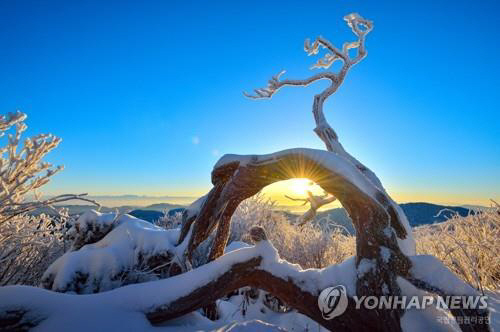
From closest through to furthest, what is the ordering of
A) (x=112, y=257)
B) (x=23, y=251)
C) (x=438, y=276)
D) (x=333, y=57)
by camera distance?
(x=438, y=276), (x=23, y=251), (x=112, y=257), (x=333, y=57)

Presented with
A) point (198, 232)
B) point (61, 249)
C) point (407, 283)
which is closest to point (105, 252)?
point (61, 249)

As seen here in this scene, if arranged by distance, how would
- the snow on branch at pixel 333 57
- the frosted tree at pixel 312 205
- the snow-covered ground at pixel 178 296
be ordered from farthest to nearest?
the frosted tree at pixel 312 205
the snow on branch at pixel 333 57
the snow-covered ground at pixel 178 296

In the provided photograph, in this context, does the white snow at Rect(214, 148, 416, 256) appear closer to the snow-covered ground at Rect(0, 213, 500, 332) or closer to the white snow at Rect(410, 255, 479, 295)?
the white snow at Rect(410, 255, 479, 295)

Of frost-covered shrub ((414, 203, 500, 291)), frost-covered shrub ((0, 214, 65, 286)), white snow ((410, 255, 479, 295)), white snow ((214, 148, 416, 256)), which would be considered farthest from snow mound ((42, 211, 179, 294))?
frost-covered shrub ((414, 203, 500, 291))

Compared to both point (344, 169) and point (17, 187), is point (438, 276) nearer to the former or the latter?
point (344, 169)

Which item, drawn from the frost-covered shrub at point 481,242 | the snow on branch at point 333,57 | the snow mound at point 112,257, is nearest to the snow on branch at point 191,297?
the snow mound at point 112,257

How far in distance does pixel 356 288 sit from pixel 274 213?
259 inches

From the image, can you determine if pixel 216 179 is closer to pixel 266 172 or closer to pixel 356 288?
pixel 266 172

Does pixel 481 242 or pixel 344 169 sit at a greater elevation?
pixel 344 169

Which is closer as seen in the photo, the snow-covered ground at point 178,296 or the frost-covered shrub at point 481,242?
the snow-covered ground at point 178,296

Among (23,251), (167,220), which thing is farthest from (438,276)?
(167,220)

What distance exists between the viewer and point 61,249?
4625 mm

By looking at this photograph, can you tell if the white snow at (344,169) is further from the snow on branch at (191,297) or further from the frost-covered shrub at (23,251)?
the frost-covered shrub at (23,251)

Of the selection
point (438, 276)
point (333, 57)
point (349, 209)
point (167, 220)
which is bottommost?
point (167, 220)
